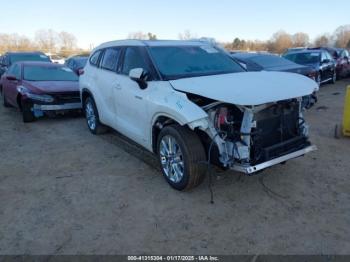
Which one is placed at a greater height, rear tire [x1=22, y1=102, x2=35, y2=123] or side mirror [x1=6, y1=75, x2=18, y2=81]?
side mirror [x1=6, y1=75, x2=18, y2=81]

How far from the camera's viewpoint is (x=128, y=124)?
5254 millimetres

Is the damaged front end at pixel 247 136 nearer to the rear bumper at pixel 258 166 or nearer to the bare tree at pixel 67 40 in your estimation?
the rear bumper at pixel 258 166

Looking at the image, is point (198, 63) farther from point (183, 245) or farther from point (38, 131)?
point (38, 131)

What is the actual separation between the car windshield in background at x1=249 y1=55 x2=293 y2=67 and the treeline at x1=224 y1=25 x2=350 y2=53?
6388cm

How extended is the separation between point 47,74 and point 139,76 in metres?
5.37

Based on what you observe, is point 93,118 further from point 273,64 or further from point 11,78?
point 273,64

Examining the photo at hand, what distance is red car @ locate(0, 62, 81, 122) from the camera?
26.1 feet

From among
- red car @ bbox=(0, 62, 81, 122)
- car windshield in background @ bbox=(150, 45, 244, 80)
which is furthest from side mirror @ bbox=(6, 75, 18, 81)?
car windshield in background @ bbox=(150, 45, 244, 80)

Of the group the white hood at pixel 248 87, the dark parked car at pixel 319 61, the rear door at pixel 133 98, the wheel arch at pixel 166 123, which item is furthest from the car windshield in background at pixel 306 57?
the wheel arch at pixel 166 123

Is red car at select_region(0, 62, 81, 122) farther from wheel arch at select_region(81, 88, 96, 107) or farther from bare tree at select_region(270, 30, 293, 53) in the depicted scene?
bare tree at select_region(270, 30, 293, 53)

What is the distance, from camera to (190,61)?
4.95m

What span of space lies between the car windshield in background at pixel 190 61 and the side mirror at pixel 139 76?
0.78 ft

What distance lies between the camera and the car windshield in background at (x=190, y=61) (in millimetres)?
4645

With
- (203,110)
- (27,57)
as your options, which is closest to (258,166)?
(203,110)
